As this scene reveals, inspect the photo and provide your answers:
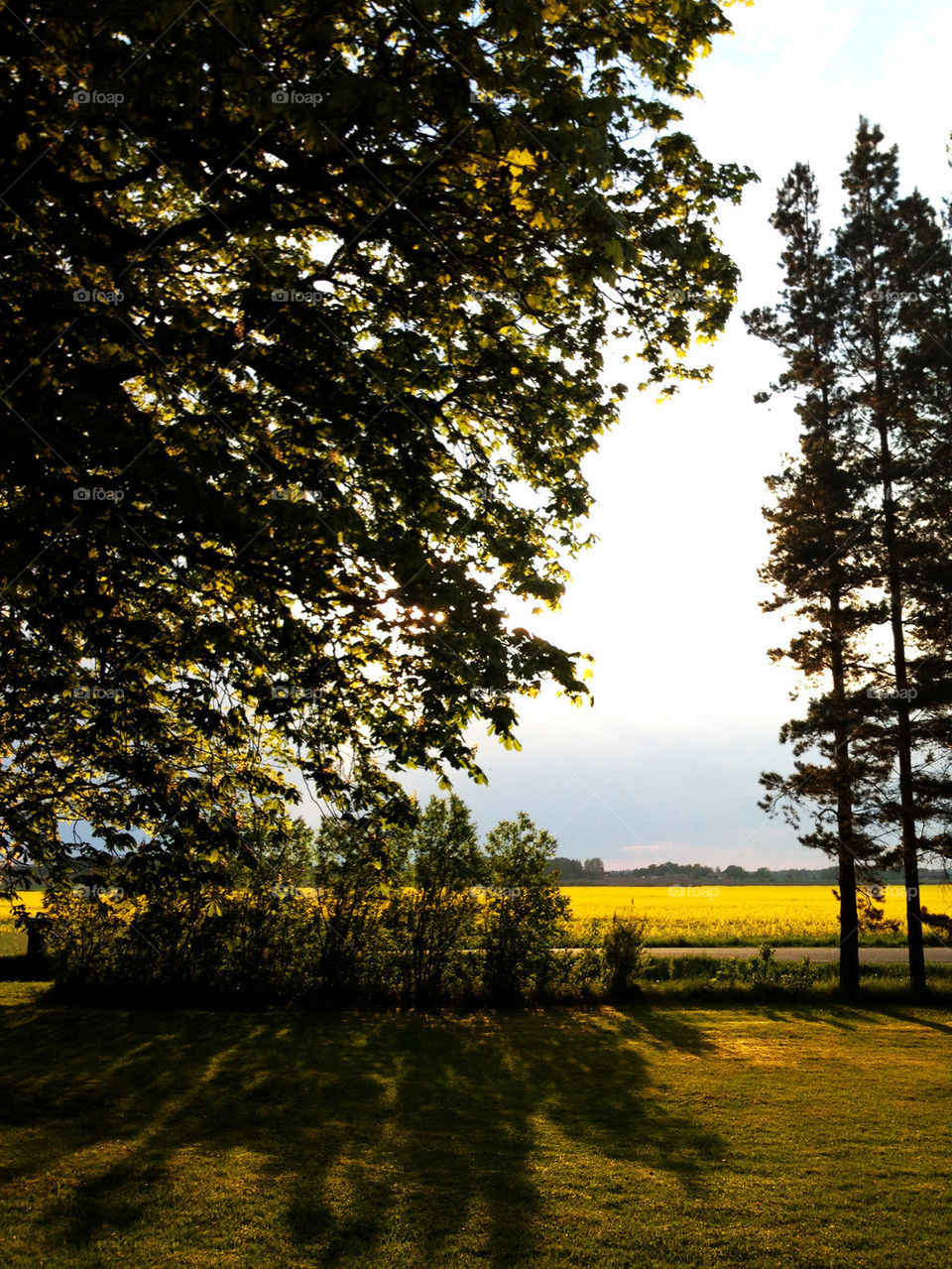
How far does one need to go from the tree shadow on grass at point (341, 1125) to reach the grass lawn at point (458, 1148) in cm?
4

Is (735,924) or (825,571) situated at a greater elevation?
(825,571)

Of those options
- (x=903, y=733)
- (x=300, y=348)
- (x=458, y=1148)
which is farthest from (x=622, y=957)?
(x=300, y=348)

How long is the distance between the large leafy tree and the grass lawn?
10.4 feet

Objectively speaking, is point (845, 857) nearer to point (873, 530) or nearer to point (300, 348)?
point (873, 530)

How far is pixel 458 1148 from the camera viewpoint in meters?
8.98

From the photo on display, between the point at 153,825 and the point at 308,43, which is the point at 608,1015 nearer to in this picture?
the point at 153,825

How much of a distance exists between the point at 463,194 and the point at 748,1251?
8642 mm

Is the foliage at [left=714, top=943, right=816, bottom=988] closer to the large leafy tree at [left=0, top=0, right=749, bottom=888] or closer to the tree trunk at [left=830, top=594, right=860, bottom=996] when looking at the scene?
the tree trunk at [left=830, top=594, right=860, bottom=996]

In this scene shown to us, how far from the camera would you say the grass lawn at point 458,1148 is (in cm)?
670

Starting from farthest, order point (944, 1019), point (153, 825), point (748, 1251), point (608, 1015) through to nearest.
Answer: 1. point (944, 1019)
2. point (608, 1015)
3. point (153, 825)
4. point (748, 1251)

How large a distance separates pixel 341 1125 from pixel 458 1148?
153 centimetres

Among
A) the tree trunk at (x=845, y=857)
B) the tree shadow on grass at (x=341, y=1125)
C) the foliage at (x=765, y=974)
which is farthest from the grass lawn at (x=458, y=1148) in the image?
the tree trunk at (x=845, y=857)

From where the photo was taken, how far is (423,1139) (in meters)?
9.26

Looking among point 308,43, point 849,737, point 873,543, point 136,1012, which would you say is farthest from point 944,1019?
point 308,43
